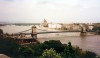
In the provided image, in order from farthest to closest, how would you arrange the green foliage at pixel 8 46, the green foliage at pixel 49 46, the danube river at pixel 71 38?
the danube river at pixel 71 38 < the green foliage at pixel 49 46 < the green foliage at pixel 8 46

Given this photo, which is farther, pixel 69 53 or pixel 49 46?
pixel 49 46

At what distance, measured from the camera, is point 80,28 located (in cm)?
806

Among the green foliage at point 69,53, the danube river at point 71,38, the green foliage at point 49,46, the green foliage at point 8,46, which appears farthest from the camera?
the danube river at point 71,38

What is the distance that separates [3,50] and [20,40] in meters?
0.99

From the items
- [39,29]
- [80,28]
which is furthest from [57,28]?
[80,28]

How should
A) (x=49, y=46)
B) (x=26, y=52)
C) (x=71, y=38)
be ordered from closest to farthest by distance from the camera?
(x=26, y=52), (x=49, y=46), (x=71, y=38)

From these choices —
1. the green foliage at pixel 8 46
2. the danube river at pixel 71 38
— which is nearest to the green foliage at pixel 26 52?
the green foliage at pixel 8 46

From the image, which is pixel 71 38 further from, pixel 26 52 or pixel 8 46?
pixel 8 46

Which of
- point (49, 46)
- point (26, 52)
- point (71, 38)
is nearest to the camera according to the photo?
point (26, 52)

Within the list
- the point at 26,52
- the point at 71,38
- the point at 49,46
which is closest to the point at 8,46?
the point at 26,52

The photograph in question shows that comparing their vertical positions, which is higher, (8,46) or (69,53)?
(8,46)

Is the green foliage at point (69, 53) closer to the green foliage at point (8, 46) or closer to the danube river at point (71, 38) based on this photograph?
the danube river at point (71, 38)

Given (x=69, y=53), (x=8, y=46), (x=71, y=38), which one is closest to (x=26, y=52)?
(x=8, y=46)

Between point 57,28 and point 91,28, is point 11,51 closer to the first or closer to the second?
point 57,28
